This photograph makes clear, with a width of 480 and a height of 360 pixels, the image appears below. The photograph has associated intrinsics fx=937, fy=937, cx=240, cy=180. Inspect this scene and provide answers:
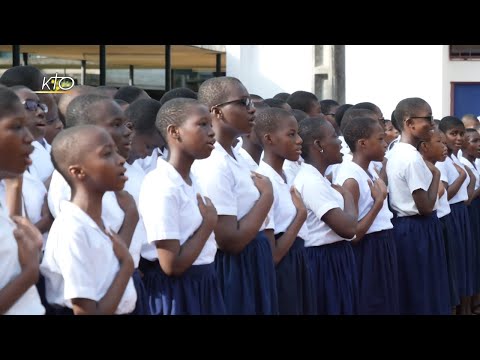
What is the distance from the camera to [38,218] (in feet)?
13.2

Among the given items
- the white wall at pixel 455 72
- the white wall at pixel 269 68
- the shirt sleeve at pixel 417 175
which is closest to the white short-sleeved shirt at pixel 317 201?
the shirt sleeve at pixel 417 175

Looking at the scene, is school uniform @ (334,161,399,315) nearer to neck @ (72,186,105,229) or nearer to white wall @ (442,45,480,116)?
neck @ (72,186,105,229)

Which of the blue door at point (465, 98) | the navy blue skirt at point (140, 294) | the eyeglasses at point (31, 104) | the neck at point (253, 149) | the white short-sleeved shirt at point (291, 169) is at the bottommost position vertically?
the navy blue skirt at point (140, 294)

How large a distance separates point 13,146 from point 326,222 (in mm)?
2414

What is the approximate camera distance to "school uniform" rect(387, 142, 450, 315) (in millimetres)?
6406

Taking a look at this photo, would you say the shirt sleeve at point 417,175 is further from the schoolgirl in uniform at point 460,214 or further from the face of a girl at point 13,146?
the face of a girl at point 13,146

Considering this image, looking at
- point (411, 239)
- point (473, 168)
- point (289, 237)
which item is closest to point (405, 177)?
point (411, 239)

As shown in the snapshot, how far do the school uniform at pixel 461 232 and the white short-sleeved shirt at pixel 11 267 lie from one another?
4.88 metres

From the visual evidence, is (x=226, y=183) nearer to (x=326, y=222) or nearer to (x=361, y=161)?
(x=326, y=222)

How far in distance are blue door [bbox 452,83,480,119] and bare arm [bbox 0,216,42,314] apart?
1460 cm

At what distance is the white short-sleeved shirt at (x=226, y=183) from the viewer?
4387mm
